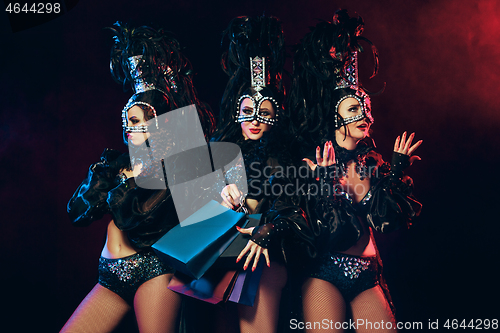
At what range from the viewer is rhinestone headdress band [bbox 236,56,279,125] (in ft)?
7.53

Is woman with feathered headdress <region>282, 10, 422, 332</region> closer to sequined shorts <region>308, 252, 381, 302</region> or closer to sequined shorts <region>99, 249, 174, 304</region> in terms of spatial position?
sequined shorts <region>308, 252, 381, 302</region>

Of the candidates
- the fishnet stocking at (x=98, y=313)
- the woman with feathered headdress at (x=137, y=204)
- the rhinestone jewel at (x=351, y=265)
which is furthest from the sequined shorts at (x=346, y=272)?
the fishnet stocking at (x=98, y=313)

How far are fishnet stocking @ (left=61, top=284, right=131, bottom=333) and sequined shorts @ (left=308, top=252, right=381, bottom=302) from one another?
1.24m

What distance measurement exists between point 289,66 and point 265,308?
6.40 feet

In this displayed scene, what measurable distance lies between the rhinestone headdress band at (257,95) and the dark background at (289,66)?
2.11 ft

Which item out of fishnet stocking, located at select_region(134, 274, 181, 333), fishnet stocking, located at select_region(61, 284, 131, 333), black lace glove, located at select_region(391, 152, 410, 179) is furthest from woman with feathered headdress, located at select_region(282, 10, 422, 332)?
fishnet stocking, located at select_region(61, 284, 131, 333)

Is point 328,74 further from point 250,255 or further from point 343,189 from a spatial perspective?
point 250,255

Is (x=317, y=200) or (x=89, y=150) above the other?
(x=89, y=150)

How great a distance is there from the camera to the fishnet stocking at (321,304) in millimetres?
1979

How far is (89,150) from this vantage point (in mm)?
3043

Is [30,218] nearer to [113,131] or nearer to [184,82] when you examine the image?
[113,131]

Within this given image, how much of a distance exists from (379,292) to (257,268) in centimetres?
78

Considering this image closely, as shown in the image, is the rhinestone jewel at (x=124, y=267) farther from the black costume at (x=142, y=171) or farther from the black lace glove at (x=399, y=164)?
the black lace glove at (x=399, y=164)

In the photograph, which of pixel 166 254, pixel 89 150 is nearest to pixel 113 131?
pixel 89 150
